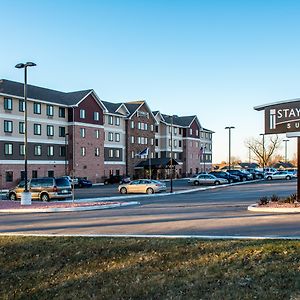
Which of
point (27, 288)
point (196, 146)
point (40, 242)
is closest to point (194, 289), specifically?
point (27, 288)

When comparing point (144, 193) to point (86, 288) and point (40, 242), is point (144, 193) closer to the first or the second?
point (40, 242)

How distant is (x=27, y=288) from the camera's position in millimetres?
9836

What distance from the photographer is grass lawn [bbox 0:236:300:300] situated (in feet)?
27.5

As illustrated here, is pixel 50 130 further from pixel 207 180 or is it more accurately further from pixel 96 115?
pixel 207 180

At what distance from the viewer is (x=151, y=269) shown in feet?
31.6

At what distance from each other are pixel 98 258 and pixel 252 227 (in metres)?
5.57

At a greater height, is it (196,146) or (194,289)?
(196,146)

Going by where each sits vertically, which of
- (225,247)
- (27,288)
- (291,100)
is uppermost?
(291,100)

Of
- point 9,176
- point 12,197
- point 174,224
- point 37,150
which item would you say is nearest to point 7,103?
point 37,150

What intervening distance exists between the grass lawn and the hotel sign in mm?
11486

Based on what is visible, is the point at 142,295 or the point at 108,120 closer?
the point at 142,295

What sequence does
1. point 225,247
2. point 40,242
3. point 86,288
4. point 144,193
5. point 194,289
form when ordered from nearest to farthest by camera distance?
point 194,289 < point 86,288 < point 225,247 < point 40,242 < point 144,193

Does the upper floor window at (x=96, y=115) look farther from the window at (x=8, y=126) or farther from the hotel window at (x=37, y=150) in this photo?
the window at (x=8, y=126)

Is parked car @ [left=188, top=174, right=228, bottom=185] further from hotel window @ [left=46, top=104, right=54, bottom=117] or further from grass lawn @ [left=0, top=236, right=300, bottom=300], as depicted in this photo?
grass lawn @ [left=0, top=236, right=300, bottom=300]
